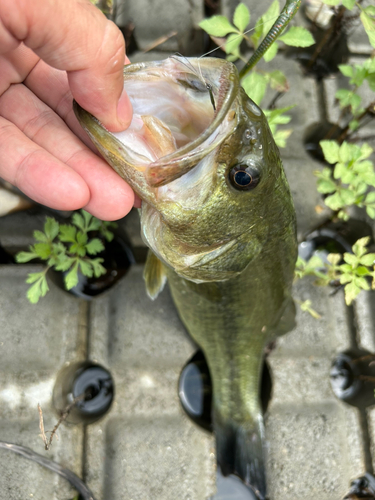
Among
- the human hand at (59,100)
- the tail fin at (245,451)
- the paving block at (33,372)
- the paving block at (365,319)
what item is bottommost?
the paving block at (33,372)

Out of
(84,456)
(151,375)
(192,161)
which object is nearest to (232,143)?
(192,161)

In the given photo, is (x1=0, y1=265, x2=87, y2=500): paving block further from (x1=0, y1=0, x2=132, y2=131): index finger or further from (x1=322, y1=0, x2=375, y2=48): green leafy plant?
(x1=322, y1=0, x2=375, y2=48): green leafy plant

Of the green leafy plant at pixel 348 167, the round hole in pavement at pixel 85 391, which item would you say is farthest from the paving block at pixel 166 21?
the round hole in pavement at pixel 85 391

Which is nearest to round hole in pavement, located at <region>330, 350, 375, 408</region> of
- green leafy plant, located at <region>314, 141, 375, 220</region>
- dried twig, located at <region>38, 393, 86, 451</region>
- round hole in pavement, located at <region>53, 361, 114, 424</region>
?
green leafy plant, located at <region>314, 141, 375, 220</region>

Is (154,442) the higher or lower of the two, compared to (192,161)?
lower

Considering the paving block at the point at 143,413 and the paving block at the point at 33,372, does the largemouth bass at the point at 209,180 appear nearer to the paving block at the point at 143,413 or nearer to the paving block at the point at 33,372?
the paving block at the point at 143,413

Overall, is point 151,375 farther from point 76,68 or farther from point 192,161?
point 76,68

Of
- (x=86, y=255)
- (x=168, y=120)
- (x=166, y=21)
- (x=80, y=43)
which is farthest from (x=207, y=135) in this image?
(x=166, y=21)

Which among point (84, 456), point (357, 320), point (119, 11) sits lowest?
point (84, 456)
